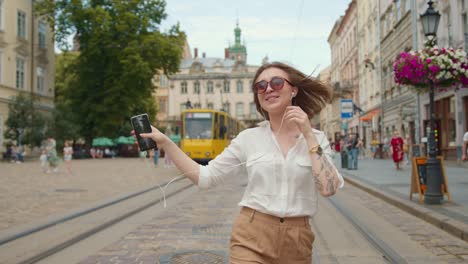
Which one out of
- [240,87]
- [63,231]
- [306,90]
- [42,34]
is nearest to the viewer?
[306,90]

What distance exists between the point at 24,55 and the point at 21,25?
7.58ft

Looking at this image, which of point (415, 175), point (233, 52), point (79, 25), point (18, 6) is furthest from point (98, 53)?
point (233, 52)

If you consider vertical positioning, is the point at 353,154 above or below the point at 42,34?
below

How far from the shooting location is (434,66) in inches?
396

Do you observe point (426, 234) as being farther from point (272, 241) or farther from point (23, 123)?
point (23, 123)

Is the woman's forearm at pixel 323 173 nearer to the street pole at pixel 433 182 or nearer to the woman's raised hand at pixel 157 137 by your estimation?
the woman's raised hand at pixel 157 137

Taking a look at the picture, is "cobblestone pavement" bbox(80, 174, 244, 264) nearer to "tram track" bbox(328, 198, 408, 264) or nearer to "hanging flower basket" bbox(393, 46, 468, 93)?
"tram track" bbox(328, 198, 408, 264)

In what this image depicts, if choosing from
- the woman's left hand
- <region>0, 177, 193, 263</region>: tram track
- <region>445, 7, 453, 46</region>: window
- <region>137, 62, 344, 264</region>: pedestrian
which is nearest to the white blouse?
<region>137, 62, 344, 264</region>: pedestrian

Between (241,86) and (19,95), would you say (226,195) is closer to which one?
(19,95)

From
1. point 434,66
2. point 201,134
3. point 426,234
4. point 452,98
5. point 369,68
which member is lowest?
point 426,234

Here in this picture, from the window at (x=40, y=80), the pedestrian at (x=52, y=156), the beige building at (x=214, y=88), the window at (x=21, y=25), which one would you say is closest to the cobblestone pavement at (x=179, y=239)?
the pedestrian at (x=52, y=156)

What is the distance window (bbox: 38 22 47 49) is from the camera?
4308cm

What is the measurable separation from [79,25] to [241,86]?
5530 cm

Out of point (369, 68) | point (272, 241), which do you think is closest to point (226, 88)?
point (369, 68)
